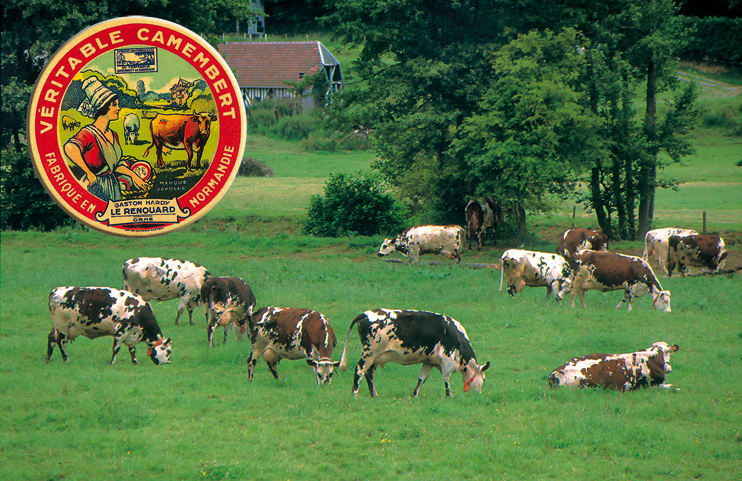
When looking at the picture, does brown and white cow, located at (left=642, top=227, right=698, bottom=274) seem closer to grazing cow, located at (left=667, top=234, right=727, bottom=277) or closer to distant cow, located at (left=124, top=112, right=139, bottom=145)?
grazing cow, located at (left=667, top=234, right=727, bottom=277)

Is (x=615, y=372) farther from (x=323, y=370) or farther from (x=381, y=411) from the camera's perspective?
(x=323, y=370)

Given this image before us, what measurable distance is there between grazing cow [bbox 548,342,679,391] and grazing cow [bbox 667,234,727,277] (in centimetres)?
1336

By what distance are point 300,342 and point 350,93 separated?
2296 centimetres

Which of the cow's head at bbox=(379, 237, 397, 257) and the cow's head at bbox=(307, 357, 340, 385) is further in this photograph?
the cow's head at bbox=(379, 237, 397, 257)

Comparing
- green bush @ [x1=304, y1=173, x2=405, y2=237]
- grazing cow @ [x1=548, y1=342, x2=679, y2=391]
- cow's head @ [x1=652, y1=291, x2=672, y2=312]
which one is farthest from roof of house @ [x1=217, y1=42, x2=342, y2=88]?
grazing cow @ [x1=548, y1=342, x2=679, y2=391]

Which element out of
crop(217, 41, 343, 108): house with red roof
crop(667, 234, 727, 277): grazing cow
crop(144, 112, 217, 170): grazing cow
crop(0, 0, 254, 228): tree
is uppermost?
crop(217, 41, 343, 108): house with red roof

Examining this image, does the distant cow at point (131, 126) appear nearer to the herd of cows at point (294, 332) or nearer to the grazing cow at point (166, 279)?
the herd of cows at point (294, 332)

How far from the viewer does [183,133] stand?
4883mm

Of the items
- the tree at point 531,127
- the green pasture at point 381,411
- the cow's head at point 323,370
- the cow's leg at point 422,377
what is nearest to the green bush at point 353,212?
the tree at point 531,127

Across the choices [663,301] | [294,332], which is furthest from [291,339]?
[663,301]

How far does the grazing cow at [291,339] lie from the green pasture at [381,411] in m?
0.41

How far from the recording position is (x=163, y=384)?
12211 millimetres

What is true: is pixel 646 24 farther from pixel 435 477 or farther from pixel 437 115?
pixel 435 477

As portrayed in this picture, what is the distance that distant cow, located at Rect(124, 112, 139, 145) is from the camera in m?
4.75
